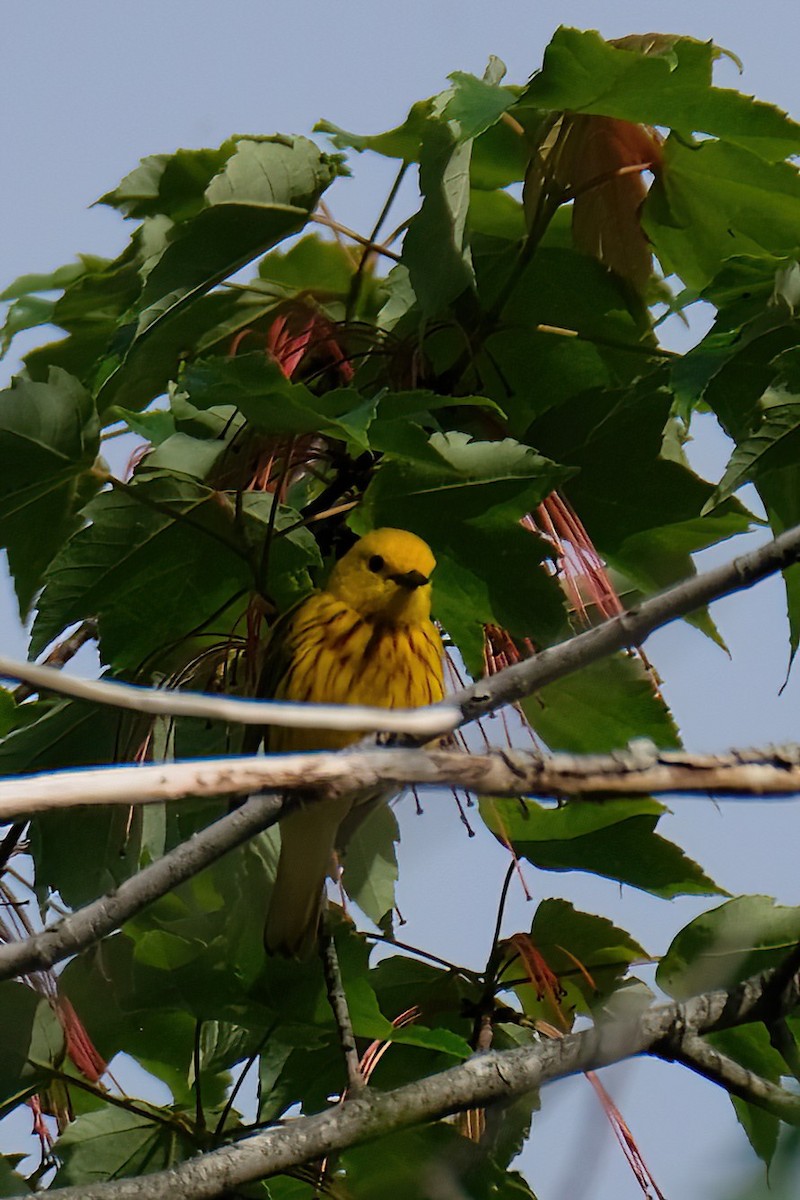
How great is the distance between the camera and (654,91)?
172 centimetres

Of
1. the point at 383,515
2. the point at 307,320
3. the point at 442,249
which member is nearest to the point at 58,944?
the point at 383,515

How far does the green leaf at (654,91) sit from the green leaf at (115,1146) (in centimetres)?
140

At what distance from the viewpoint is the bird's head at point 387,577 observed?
192cm

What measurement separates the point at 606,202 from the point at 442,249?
0.35 m

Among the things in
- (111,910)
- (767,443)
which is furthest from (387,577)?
(111,910)

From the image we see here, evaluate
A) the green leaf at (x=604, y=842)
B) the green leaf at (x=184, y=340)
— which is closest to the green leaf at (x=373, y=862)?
the green leaf at (x=604, y=842)

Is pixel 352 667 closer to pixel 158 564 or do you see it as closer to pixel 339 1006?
pixel 158 564

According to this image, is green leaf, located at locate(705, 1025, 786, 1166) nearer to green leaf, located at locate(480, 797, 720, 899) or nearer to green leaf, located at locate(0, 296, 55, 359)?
green leaf, located at locate(480, 797, 720, 899)

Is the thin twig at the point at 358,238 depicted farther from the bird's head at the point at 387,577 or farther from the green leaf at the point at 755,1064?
the green leaf at the point at 755,1064

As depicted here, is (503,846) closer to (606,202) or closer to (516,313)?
(516,313)

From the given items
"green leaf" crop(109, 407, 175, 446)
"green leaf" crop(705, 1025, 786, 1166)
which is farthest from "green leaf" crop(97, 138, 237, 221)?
"green leaf" crop(705, 1025, 786, 1166)

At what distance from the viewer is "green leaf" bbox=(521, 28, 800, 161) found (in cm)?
167

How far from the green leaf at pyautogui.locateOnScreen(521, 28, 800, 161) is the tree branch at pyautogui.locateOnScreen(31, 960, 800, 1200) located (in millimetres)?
1031

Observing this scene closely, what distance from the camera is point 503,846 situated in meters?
1.94
